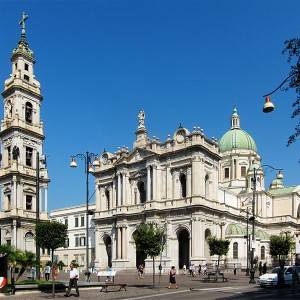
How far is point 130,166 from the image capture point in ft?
244

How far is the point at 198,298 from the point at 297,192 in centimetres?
7266

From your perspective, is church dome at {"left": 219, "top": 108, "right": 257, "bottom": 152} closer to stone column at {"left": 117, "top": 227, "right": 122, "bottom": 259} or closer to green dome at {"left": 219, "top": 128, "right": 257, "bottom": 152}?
green dome at {"left": 219, "top": 128, "right": 257, "bottom": 152}

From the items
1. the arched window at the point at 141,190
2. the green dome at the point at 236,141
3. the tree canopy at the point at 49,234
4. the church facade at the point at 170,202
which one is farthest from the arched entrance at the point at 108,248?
the tree canopy at the point at 49,234

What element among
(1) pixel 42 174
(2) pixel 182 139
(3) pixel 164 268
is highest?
(2) pixel 182 139

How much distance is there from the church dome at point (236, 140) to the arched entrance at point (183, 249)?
3909 centimetres

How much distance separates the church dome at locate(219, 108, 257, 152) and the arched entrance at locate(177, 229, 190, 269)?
39.1m

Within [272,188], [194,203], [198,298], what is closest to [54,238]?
[198,298]

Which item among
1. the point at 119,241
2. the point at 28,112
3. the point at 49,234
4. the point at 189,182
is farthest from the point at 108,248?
the point at 49,234

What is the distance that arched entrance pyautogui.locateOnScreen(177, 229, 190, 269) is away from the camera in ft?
223

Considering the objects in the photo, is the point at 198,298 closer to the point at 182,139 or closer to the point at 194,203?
the point at 194,203

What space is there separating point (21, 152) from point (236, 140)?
1951 inches

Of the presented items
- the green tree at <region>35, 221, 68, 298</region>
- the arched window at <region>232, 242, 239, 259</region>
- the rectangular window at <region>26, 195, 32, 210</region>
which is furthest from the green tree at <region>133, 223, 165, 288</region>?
the arched window at <region>232, 242, 239, 259</region>

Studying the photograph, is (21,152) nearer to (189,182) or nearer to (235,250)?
(189,182)

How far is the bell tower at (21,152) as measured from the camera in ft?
222
